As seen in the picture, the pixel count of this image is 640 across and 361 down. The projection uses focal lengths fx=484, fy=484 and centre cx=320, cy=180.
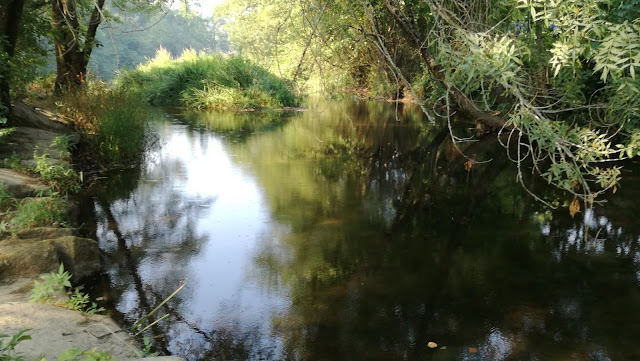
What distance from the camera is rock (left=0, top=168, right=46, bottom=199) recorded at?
4828 mm

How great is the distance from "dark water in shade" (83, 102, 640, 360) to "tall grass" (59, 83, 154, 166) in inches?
22.4

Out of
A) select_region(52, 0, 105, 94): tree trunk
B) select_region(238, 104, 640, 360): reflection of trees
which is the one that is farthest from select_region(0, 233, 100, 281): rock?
select_region(52, 0, 105, 94): tree trunk

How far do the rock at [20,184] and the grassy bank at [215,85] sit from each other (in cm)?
1293

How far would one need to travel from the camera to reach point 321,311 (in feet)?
12.0

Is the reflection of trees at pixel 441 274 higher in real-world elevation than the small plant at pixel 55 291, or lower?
lower

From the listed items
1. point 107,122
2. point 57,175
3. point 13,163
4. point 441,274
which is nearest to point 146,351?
point 441,274

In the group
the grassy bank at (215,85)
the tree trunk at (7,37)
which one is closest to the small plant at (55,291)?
the tree trunk at (7,37)

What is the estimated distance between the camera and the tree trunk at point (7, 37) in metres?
6.24

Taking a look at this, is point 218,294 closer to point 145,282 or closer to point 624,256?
point 145,282

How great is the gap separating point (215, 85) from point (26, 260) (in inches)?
636

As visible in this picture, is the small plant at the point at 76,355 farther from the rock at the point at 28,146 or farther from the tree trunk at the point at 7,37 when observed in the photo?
the tree trunk at the point at 7,37

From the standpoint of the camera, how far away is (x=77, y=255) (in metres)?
3.99

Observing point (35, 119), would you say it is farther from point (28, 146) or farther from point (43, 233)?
point (43, 233)

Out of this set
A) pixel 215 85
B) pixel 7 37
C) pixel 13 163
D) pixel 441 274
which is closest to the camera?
pixel 441 274
